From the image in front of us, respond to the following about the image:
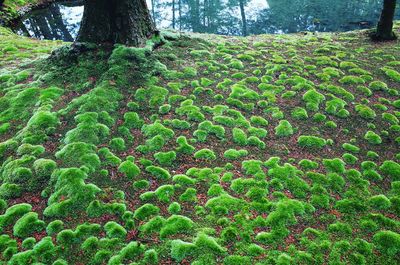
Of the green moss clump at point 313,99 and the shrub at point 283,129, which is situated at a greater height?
the green moss clump at point 313,99

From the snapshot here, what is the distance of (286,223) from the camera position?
8.02m

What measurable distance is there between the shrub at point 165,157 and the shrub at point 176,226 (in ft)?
7.11

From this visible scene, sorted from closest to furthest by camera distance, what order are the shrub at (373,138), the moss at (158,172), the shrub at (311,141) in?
the moss at (158,172), the shrub at (311,141), the shrub at (373,138)

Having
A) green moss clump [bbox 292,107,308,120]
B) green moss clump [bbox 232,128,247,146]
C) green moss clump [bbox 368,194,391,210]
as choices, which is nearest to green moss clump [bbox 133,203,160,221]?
green moss clump [bbox 232,128,247,146]

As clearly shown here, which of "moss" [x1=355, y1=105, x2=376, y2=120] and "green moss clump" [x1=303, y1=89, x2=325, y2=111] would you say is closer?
"moss" [x1=355, y1=105, x2=376, y2=120]

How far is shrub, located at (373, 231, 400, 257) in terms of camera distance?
24.4 feet

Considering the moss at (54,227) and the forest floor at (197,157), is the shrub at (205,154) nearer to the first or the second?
the forest floor at (197,157)

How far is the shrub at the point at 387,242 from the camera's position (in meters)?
7.44

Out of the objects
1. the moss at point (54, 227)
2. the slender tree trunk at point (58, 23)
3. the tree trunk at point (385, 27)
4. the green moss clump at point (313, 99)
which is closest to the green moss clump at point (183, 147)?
the moss at point (54, 227)

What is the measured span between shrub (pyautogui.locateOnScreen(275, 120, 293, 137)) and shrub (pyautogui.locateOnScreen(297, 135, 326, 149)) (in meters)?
0.47

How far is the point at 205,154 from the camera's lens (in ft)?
33.4

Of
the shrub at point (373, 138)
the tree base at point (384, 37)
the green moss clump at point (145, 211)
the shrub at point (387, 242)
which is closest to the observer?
the shrub at point (387, 242)

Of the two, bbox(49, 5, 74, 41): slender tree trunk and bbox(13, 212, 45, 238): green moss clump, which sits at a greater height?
bbox(49, 5, 74, 41): slender tree trunk

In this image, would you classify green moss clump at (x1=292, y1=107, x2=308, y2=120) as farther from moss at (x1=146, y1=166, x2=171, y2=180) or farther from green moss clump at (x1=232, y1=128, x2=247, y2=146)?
moss at (x1=146, y1=166, x2=171, y2=180)
